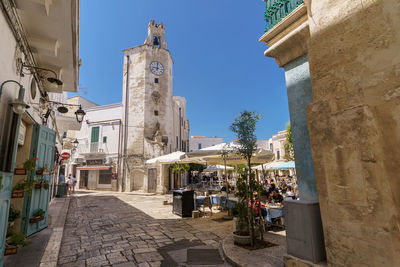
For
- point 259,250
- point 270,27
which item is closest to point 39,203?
point 259,250

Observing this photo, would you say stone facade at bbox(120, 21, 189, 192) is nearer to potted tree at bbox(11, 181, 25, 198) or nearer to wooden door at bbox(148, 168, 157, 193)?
wooden door at bbox(148, 168, 157, 193)

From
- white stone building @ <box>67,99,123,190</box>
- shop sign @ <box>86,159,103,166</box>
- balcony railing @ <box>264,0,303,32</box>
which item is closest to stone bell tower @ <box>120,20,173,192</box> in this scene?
white stone building @ <box>67,99,123,190</box>

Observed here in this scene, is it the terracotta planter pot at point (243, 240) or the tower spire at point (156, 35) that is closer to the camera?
the terracotta planter pot at point (243, 240)

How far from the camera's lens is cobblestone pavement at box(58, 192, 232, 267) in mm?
4163

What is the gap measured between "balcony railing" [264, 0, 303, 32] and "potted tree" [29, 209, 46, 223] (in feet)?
22.2

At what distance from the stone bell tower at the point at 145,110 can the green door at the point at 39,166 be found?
14.3 m

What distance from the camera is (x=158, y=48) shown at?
76.5 feet

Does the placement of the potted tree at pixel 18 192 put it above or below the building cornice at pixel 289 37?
below

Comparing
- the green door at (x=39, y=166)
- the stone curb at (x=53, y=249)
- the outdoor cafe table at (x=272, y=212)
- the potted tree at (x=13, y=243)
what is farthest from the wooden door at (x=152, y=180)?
the potted tree at (x=13, y=243)

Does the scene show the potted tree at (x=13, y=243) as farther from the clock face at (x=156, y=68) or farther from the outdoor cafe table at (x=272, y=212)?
the clock face at (x=156, y=68)

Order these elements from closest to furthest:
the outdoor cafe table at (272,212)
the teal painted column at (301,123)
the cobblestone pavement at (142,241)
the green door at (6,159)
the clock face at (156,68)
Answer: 1. the teal painted column at (301,123)
2. the green door at (6,159)
3. the cobblestone pavement at (142,241)
4. the outdoor cafe table at (272,212)
5. the clock face at (156,68)

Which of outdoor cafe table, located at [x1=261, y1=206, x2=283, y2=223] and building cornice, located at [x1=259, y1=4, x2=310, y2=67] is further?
outdoor cafe table, located at [x1=261, y1=206, x2=283, y2=223]

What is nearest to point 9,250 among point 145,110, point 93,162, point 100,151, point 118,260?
point 118,260

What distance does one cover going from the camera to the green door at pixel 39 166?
516 centimetres
